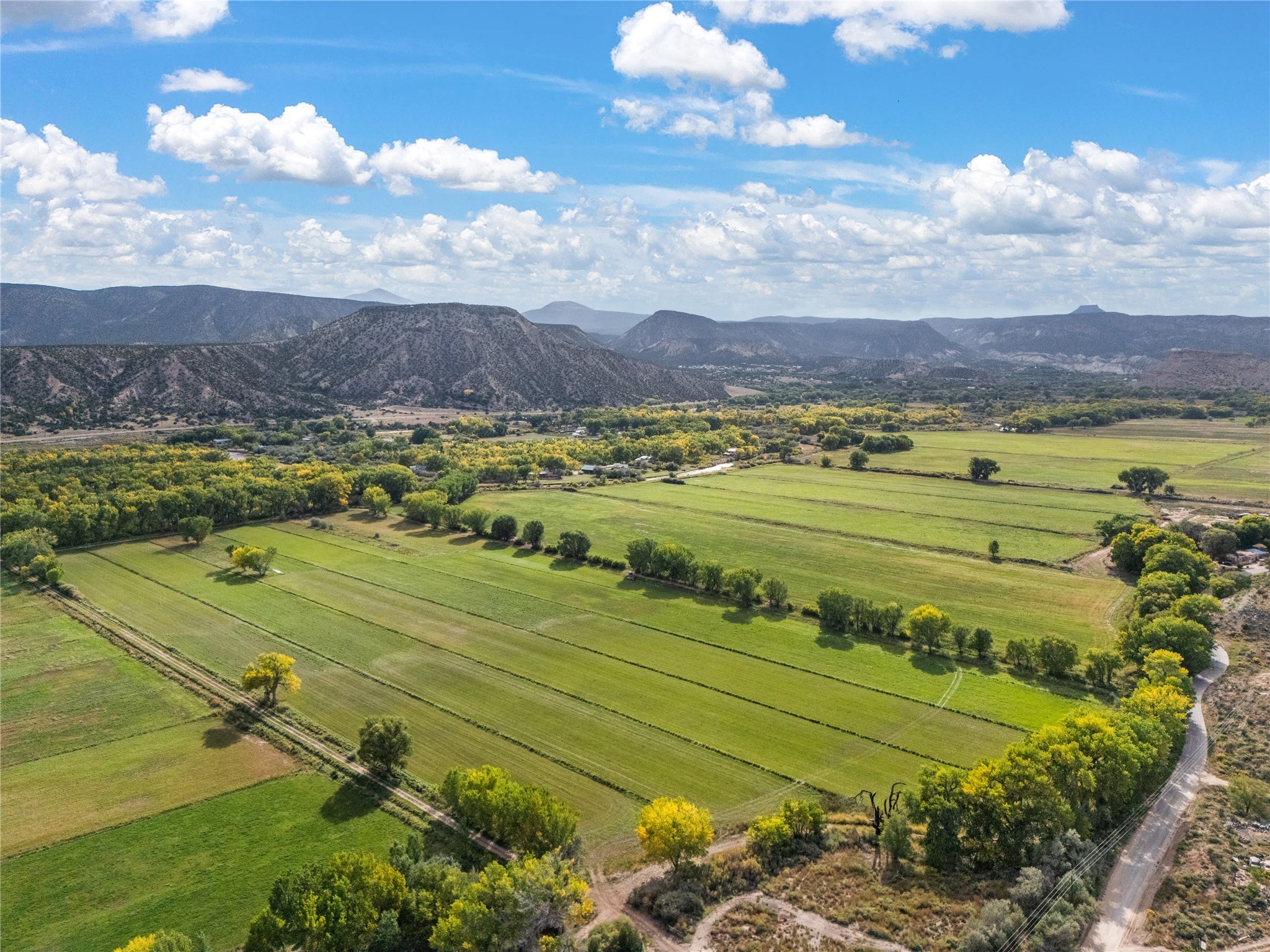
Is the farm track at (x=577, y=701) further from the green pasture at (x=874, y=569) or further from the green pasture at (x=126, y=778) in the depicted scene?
the green pasture at (x=874, y=569)

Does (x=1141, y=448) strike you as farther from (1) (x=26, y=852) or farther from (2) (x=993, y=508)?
(1) (x=26, y=852)

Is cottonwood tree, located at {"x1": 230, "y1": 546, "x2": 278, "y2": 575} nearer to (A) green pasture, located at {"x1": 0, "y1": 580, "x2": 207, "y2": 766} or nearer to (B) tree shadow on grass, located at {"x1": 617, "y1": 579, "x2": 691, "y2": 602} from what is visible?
(A) green pasture, located at {"x1": 0, "y1": 580, "x2": 207, "y2": 766}

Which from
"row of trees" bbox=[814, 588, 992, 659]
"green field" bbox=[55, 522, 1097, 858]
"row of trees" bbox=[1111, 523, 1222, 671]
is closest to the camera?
"green field" bbox=[55, 522, 1097, 858]

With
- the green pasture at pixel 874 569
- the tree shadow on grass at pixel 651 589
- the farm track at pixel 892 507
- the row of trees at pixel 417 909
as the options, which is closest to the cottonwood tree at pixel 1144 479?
the farm track at pixel 892 507

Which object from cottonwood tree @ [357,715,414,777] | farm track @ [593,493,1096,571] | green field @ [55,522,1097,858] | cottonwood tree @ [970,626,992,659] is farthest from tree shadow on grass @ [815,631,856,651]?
cottonwood tree @ [357,715,414,777]

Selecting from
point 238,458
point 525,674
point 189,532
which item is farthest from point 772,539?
point 238,458

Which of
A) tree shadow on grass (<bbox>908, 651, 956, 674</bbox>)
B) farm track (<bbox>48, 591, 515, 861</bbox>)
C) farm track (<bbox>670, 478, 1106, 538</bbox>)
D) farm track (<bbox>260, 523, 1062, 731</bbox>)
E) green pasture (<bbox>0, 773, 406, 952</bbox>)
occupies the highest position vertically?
farm track (<bbox>670, 478, 1106, 538</bbox>)
